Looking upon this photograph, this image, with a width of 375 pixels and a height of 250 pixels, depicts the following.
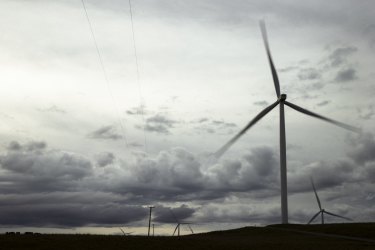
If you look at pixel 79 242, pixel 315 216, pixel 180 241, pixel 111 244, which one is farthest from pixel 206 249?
pixel 315 216

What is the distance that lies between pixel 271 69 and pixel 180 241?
1778 inches

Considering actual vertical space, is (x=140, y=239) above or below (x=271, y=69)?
below

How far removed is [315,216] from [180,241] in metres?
79.2

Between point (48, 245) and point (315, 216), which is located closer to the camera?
point (48, 245)

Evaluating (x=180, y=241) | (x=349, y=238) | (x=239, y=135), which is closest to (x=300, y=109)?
(x=239, y=135)

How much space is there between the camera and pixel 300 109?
100 meters

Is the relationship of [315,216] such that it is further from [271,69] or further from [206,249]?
[206,249]

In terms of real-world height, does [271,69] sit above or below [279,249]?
above

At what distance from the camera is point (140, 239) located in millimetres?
71125

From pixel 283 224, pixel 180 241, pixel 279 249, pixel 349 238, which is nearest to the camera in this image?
pixel 279 249

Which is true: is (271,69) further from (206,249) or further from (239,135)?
(206,249)

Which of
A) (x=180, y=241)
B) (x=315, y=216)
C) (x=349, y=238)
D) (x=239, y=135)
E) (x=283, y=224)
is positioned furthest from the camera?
(x=315, y=216)

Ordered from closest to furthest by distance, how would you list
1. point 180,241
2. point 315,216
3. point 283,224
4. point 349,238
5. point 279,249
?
point 279,249 → point 180,241 → point 349,238 → point 283,224 → point 315,216

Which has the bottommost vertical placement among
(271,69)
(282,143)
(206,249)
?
(206,249)
